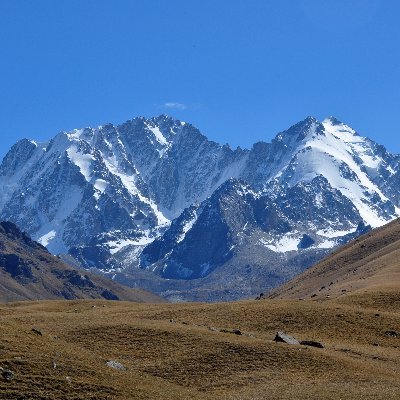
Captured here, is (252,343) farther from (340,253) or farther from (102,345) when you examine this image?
(340,253)

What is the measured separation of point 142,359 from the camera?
5303 cm

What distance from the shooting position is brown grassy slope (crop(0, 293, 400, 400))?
42.7 meters

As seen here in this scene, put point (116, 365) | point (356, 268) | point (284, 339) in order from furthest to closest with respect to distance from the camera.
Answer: point (356, 268) → point (284, 339) → point (116, 365)

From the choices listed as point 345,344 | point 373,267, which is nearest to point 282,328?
point 345,344

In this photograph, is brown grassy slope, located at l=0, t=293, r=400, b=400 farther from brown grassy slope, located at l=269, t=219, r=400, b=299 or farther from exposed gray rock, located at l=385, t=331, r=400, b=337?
brown grassy slope, located at l=269, t=219, r=400, b=299

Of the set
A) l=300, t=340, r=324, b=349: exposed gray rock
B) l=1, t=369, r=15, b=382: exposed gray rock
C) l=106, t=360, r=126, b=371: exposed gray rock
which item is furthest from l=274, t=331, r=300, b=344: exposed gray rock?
l=1, t=369, r=15, b=382: exposed gray rock

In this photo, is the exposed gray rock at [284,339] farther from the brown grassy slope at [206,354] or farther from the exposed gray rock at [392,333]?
the exposed gray rock at [392,333]

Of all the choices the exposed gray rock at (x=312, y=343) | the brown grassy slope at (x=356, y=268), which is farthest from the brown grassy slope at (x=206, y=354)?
the brown grassy slope at (x=356, y=268)

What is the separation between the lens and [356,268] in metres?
136

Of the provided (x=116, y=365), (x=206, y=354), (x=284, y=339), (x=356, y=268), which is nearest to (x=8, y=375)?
(x=116, y=365)

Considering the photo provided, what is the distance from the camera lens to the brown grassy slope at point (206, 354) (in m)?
42.7

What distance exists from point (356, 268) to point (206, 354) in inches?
3402

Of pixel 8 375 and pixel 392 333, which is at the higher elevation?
pixel 392 333

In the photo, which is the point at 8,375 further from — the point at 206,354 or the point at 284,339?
the point at 284,339
